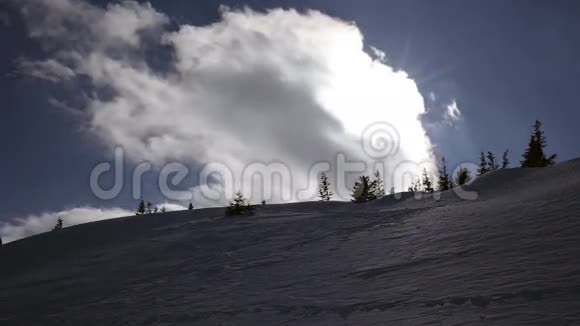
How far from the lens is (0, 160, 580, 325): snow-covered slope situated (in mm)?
3660

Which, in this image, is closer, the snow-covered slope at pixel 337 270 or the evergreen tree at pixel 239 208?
the snow-covered slope at pixel 337 270

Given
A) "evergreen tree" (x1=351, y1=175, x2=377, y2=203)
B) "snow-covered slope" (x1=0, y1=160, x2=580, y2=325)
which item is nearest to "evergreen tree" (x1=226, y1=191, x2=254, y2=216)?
"snow-covered slope" (x1=0, y1=160, x2=580, y2=325)

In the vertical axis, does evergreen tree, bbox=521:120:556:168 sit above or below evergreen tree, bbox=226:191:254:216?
above

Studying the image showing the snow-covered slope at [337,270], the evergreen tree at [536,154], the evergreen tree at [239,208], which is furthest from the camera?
the evergreen tree at [536,154]

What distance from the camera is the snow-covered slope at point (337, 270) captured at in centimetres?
366

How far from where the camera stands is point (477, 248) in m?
5.13

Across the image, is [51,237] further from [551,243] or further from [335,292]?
[551,243]

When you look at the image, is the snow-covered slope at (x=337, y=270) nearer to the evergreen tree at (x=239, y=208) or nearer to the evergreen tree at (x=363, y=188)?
the evergreen tree at (x=239, y=208)

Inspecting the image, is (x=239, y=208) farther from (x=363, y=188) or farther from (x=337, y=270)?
(x=363, y=188)

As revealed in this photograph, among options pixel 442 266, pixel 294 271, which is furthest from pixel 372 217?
pixel 442 266

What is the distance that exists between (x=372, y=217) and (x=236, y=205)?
5236 mm

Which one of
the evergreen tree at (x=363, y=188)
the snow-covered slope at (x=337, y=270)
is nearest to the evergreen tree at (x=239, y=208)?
the snow-covered slope at (x=337, y=270)

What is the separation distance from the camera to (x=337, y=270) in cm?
574

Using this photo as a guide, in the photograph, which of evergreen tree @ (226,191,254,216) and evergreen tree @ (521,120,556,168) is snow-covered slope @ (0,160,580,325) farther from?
evergreen tree @ (521,120,556,168)
